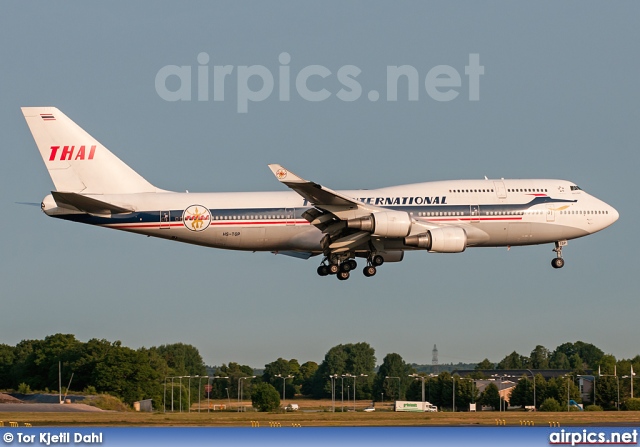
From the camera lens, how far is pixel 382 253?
71.1 m

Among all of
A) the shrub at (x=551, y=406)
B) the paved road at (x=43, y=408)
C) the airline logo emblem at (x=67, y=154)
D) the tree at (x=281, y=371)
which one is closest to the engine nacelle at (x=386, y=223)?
the airline logo emblem at (x=67, y=154)

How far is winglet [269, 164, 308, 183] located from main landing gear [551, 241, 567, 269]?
18.0 metres

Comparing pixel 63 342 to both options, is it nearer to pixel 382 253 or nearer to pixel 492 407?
pixel 492 407

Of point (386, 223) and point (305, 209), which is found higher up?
point (305, 209)

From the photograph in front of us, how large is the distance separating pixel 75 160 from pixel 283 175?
15.3 metres

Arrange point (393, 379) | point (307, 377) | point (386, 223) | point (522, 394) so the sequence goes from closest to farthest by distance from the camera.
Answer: point (386, 223), point (522, 394), point (393, 379), point (307, 377)

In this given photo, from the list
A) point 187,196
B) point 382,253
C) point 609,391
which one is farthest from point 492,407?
point 187,196

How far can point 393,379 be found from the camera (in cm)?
13400

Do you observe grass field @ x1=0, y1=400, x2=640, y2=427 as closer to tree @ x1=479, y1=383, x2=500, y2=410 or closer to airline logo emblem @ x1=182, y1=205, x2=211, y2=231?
airline logo emblem @ x1=182, y1=205, x2=211, y2=231

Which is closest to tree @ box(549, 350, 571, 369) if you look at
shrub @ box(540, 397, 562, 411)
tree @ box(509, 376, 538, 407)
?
tree @ box(509, 376, 538, 407)

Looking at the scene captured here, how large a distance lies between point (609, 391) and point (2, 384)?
62.6 m

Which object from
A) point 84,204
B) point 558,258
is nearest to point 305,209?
point 84,204

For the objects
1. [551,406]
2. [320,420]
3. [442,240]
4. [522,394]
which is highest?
[442,240]

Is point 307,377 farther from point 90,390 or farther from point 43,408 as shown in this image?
point 43,408
